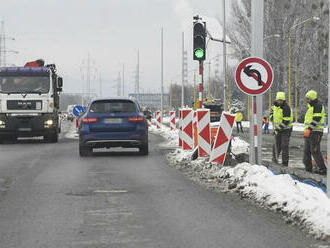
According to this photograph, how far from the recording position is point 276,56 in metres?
54.8

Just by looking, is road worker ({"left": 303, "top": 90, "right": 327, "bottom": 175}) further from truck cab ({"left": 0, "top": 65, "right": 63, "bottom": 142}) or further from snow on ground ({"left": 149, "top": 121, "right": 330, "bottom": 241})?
truck cab ({"left": 0, "top": 65, "right": 63, "bottom": 142})

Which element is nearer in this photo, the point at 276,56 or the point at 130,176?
the point at 130,176

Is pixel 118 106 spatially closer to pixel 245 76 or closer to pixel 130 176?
pixel 130 176

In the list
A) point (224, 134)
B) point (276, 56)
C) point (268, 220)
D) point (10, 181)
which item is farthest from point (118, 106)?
point (276, 56)

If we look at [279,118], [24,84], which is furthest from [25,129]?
[279,118]

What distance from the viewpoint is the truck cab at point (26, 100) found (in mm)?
24578

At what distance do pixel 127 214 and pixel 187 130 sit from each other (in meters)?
10.1

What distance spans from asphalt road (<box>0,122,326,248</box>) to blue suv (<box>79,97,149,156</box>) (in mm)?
4099

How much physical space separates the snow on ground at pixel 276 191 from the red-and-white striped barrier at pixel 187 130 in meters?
4.25

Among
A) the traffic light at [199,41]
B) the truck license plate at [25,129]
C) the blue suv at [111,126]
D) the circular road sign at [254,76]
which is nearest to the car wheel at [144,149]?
the blue suv at [111,126]

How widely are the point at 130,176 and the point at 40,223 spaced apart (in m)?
5.16

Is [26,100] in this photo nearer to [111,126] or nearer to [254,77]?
[111,126]

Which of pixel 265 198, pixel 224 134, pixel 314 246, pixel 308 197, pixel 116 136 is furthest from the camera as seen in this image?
pixel 116 136

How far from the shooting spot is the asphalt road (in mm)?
6449
